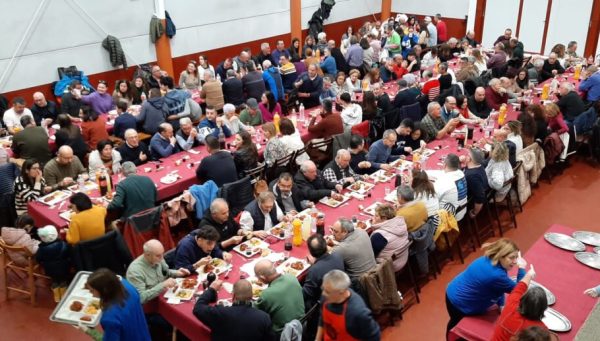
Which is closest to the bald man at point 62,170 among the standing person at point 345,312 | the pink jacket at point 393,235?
the pink jacket at point 393,235

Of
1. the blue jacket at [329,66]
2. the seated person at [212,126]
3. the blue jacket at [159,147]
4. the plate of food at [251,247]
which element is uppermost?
the blue jacket at [329,66]

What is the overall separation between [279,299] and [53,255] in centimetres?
300

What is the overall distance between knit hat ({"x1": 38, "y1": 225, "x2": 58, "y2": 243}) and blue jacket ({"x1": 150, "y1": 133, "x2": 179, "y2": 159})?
2.58m

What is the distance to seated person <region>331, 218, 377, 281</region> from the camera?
557 centimetres

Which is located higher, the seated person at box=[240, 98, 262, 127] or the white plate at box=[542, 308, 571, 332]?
the seated person at box=[240, 98, 262, 127]

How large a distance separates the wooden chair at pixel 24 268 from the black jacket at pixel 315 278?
3.55 metres

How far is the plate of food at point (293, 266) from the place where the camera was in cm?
556

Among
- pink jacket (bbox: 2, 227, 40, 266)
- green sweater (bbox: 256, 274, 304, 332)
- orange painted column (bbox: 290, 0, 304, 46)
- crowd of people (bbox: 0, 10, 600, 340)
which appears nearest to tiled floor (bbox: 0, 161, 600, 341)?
crowd of people (bbox: 0, 10, 600, 340)

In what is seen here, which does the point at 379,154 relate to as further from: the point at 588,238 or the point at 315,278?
the point at 315,278

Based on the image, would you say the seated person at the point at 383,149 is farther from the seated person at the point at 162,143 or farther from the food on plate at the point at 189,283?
the food on plate at the point at 189,283

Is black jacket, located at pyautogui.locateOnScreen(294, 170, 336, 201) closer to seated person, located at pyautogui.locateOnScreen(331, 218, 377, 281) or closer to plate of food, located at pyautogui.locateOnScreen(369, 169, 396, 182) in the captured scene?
plate of food, located at pyautogui.locateOnScreen(369, 169, 396, 182)

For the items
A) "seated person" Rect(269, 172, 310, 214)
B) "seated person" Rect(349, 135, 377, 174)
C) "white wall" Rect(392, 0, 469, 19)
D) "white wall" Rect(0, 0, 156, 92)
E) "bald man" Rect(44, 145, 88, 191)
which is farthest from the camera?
"white wall" Rect(392, 0, 469, 19)

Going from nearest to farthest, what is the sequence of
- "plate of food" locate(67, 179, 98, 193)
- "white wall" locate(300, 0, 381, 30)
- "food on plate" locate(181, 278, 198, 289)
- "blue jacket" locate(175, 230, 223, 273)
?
"food on plate" locate(181, 278, 198, 289), "blue jacket" locate(175, 230, 223, 273), "plate of food" locate(67, 179, 98, 193), "white wall" locate(300, 0, 381, 30)

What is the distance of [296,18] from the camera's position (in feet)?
58.4
